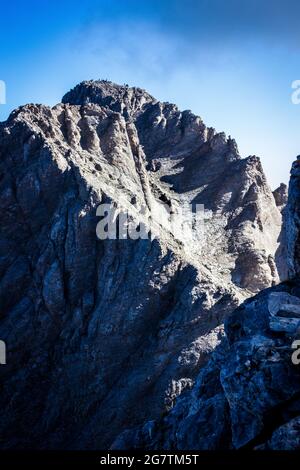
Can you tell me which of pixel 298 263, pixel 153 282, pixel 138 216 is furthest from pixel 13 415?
pixel 298 263

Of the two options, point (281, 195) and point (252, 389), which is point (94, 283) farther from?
point (281, 195)

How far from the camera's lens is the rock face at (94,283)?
45094mm

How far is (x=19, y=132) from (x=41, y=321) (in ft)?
92.9

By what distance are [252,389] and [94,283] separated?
33209 millimetres

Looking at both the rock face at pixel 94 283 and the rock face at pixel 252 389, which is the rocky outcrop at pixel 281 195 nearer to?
the rock face at pixel 94 283

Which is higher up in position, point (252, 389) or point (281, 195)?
point (281, 195)

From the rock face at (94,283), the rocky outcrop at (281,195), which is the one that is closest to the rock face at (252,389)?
the rock face at (94,283)

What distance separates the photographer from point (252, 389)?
70.2ft

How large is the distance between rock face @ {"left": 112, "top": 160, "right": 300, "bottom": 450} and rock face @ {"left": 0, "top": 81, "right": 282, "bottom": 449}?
14858 millimetres

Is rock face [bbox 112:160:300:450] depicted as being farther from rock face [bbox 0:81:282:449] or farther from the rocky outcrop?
the rocky outcrop

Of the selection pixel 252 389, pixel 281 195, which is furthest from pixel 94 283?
pixel 281 195

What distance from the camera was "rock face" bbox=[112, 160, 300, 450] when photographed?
792 inches

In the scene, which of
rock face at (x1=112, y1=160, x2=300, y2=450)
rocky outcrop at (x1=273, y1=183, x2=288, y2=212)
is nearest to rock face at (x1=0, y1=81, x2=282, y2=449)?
rock face at (x1=112, y1=160, x2=300, y2=450)

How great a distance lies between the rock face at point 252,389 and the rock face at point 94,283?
14858 mm
